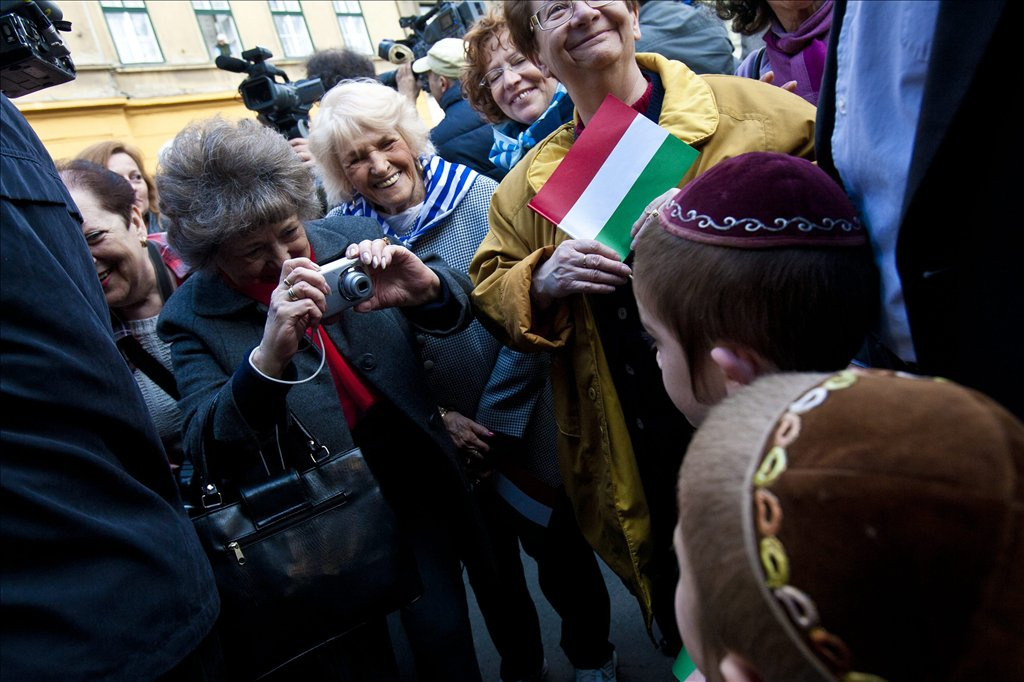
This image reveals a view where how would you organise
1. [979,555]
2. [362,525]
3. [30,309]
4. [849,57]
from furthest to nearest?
[362,525] → [30,309] → [849,57] → [979,555]

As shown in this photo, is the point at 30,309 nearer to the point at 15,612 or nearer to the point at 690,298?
the point at 15,612

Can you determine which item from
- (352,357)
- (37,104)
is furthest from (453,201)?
(37,104)

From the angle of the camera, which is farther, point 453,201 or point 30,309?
point 453,201

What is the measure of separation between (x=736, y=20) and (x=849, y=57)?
69.8 inches

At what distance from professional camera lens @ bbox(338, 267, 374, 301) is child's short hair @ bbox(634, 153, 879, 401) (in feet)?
2.82

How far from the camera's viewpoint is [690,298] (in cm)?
111

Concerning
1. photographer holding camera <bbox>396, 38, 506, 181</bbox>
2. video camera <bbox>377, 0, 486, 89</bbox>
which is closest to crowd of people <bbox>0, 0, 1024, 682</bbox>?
photographer holding camera <bbox>396, 38, 506, 181</bbox>

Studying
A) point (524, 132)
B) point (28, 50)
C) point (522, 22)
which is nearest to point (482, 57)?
point (524, 132)

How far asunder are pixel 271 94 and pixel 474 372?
2013 millimetres

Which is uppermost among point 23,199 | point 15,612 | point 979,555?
point 23,199

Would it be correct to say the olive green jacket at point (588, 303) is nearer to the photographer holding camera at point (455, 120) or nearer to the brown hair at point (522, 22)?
the brown hair at point (522, 22)

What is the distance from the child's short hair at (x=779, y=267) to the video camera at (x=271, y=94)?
8.89ft

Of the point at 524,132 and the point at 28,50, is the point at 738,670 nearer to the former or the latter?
the point at 28,50

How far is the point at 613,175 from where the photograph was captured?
1.58 meters
